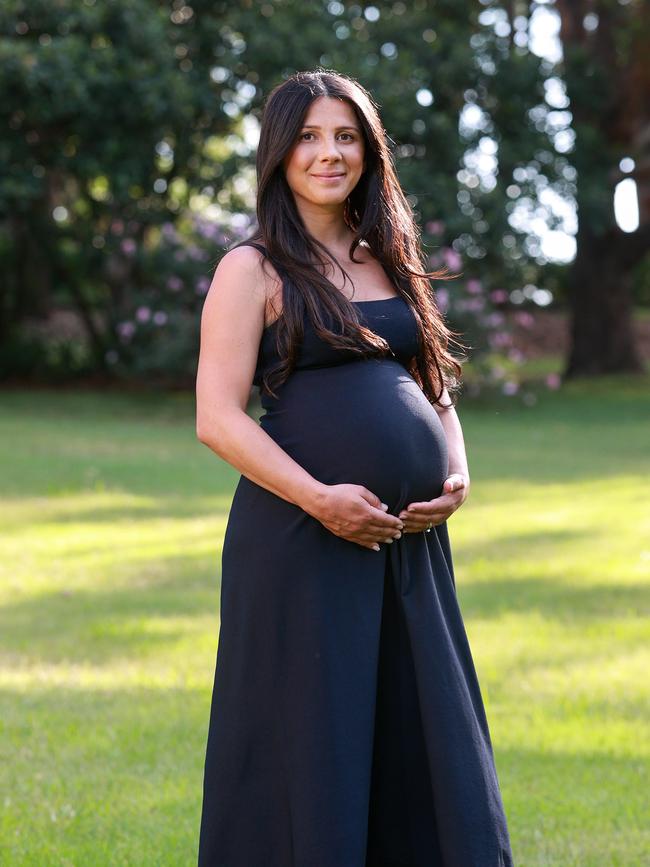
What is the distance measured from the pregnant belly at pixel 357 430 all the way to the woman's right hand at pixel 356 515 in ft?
0.21

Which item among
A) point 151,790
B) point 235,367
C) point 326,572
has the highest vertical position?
point 235,367

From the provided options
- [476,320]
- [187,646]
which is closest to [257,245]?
[187,646]

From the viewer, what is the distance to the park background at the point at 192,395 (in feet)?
14.5

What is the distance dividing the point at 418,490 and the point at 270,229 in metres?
0.66

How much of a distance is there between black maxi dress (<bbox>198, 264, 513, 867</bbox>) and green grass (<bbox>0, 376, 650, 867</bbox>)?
92 cm

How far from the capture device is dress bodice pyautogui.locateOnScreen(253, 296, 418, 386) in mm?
2816

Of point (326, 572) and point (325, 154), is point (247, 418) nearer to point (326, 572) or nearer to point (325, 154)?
point (326, 572)

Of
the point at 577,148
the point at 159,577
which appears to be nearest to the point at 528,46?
the point at 577,148

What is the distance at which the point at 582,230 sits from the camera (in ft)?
72.5

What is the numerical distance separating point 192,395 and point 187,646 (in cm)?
1417

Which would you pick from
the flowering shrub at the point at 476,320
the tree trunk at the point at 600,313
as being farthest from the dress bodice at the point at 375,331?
the tree trunk at the point at 600,313

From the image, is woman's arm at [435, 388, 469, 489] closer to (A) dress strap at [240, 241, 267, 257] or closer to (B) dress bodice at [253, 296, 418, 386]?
(B) dress bodice at [253, 296, 418, 386]

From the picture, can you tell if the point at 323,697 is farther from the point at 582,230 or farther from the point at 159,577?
the point at 582,230

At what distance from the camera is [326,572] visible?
2770 millimetres
